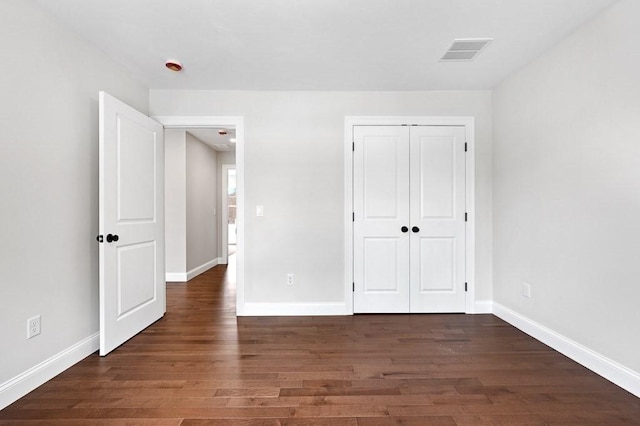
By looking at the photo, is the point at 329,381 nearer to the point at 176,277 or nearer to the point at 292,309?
the point at 292,309

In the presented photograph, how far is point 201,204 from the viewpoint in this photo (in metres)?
5.65

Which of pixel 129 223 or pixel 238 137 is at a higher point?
pixel 238 137

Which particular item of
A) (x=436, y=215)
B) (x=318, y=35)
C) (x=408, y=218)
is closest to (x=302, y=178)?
(x=408, y=218)

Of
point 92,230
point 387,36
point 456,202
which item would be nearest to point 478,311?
point 456,202

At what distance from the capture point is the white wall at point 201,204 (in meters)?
5.14

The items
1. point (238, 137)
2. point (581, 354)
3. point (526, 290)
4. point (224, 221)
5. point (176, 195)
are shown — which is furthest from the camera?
point (224, 221)

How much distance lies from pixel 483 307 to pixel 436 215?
3.70 feet

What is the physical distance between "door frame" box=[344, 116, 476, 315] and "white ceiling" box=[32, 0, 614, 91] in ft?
1.25

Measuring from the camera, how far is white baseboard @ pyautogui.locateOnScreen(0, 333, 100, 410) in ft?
5.66

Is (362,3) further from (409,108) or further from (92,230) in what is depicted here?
(92,230)

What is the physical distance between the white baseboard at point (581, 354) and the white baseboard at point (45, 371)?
3.67 meters

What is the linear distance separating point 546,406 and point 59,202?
3.34 meters

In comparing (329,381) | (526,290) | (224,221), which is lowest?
(329,381)

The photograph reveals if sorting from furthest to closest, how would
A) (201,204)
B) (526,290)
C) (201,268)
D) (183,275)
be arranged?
(201,204) < (201,268) < (183,275) < (526,290)
